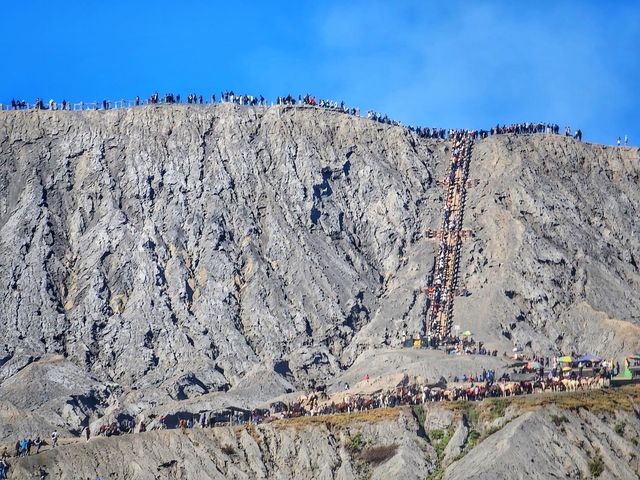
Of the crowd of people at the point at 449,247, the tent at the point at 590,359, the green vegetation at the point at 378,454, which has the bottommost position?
the green vegetation at the point at 378,454

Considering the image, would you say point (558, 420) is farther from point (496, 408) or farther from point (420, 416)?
point (420, 416)

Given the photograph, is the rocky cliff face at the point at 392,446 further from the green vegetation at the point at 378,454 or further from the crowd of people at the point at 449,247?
the crowd of people at the point at 449,247

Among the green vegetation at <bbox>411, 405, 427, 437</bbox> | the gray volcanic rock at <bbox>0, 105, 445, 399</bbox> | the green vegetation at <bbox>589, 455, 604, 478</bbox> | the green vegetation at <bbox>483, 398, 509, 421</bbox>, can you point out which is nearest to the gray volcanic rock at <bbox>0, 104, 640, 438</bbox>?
the gray volcanic rock at <bbox>0, 105, 445, 399</bbox>

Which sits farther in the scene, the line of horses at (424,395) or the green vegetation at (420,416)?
the line of horses at (424,395)

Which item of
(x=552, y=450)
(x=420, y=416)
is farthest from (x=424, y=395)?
(x=552, y=450)

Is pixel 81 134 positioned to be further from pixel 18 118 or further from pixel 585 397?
pixel 585 397

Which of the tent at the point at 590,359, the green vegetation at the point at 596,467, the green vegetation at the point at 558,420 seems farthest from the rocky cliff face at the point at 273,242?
the green vegetation at the point at 596,467

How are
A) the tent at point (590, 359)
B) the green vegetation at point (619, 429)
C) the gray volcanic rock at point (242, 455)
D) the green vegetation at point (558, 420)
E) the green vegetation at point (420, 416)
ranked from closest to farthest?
the green vegetation at point (558, 420), the green vegetation at point (619, 429), the gray volcanic rock at point (242, 455), the green vegetation at point (420, 416), the tent at point (590, 359)

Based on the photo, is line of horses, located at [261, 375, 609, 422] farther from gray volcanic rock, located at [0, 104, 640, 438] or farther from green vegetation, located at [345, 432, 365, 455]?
gray volcanic rock, located at [0, 104, 640, 438]
